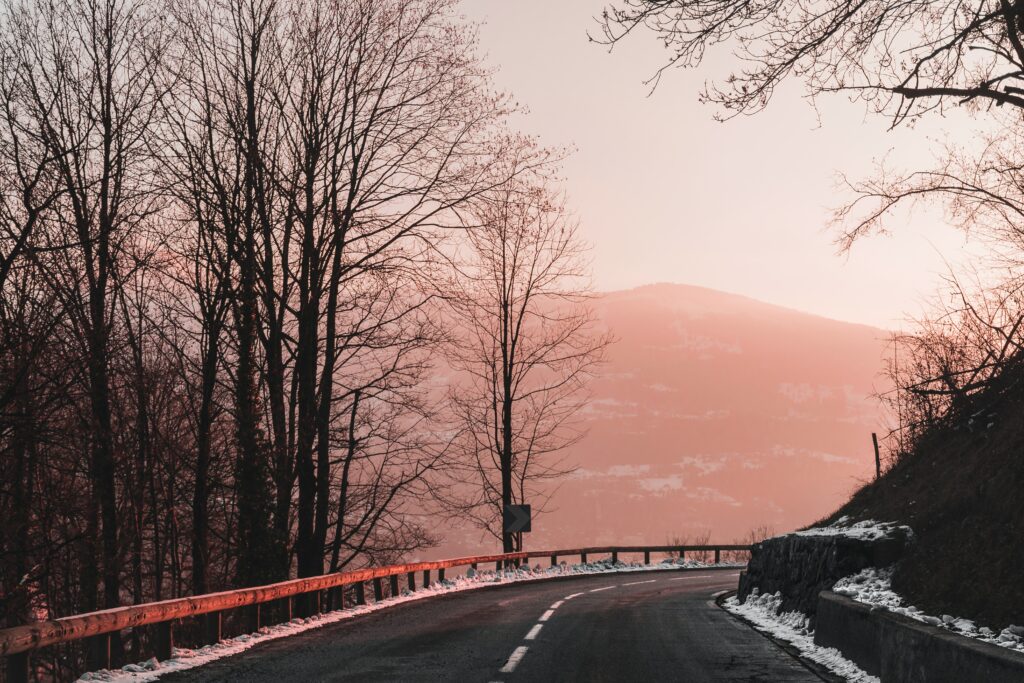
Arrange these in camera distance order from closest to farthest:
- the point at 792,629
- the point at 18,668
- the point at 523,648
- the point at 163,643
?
the point at 18,668 → the point at 163,643 → the point at 523,648 → the point at 792,629

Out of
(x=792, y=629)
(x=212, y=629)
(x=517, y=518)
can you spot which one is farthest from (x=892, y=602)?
(x=517, y=518)

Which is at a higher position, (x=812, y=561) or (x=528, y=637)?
(x=812, y=561)

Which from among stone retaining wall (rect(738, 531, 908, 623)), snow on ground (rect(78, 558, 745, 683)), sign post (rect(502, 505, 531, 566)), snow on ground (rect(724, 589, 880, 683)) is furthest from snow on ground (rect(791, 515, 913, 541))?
sign post (rect(502, 505, 531, 566))

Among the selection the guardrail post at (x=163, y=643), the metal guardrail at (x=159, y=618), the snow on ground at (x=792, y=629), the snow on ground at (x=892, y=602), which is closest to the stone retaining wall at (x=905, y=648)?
the snow on ground at (x=792, y=629)

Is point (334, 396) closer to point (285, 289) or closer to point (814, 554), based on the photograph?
point (285, 289)

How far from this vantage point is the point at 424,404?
2772cm

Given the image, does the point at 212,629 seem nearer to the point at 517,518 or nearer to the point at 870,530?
the point at 870,530

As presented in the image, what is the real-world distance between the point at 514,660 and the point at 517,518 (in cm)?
2359

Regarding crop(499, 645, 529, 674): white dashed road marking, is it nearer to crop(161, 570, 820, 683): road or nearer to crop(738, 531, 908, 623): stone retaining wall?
crop(161, 570, 820, 683): road

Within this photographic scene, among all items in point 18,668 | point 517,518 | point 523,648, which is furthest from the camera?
point 517,518

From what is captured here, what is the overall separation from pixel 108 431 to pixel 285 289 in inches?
218

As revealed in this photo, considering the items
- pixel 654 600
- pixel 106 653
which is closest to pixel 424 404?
pixel 654 600

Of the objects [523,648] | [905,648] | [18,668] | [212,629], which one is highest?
[905,648]

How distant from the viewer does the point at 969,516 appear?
13.2 m
